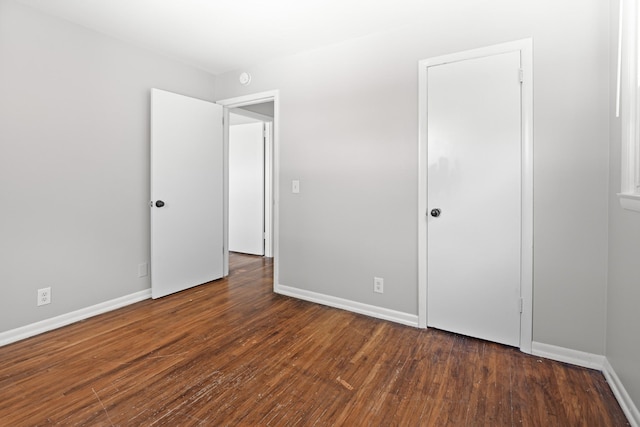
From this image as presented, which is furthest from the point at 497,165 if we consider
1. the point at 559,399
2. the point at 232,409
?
the point at 232,409

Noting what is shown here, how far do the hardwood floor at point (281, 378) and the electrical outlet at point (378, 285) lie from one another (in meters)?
0.25

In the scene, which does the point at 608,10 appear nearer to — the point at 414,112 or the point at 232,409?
the point at 414,112

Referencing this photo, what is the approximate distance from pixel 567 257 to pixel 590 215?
0.93 feet

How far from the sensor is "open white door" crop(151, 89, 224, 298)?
10.5ft

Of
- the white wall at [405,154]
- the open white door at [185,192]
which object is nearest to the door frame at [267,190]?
the open white door at [185,192]

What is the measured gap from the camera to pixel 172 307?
3033 millimetres

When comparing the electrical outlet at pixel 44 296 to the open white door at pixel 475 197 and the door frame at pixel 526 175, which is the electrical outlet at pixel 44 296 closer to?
the open white door at pixel 475 197

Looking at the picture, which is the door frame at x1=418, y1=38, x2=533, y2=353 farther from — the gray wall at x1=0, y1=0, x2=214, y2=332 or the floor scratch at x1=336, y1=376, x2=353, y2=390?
the gray wall at x1=0, y1=0, x2=214, y2=332

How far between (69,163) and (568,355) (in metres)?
3.78

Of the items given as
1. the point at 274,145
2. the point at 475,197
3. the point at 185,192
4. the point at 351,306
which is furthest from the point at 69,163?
the point at 475,197

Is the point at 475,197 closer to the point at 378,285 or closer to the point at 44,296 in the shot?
the point at 378,285

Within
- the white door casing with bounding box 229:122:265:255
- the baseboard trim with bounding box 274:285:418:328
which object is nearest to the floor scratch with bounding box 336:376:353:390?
the baseboard trim with bounding box 274:285:418:328

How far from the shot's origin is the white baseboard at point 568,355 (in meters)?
2.01

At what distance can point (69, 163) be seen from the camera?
2629 millimetres
